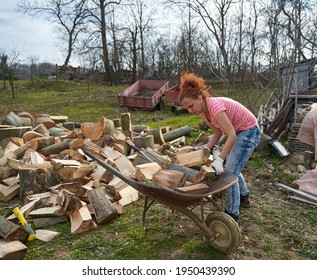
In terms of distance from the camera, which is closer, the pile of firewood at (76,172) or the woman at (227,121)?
the woman at (227,121)

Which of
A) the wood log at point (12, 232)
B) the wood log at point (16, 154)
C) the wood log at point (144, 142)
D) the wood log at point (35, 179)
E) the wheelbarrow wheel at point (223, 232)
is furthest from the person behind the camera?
the wood log at point (144, 142)

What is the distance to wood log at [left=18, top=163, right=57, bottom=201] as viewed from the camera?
3.93 meters

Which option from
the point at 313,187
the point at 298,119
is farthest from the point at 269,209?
the point at 298,119

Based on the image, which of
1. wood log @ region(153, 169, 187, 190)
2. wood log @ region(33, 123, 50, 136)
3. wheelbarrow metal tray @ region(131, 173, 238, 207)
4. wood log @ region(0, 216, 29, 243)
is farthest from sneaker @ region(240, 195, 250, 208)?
wood log @ region(33, 123, 50, 136)

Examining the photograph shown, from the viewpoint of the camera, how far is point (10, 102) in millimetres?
14000

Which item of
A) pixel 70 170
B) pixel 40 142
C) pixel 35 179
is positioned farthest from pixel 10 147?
pixel 70 170

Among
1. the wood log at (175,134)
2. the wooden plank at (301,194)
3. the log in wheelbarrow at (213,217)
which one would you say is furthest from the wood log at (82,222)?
the wood log at (175,134)

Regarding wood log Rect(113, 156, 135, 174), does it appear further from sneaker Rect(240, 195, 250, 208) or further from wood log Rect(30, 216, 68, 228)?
sneaker Rect(240, 195, 250, 208)

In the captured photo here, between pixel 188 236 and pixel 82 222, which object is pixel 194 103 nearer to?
pixel 188 236

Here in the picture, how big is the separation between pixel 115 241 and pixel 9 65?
1575 centimetres

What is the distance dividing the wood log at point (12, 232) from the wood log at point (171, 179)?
1316mm

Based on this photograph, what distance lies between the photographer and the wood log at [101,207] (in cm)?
320

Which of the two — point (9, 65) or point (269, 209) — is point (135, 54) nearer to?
point (9, 65)

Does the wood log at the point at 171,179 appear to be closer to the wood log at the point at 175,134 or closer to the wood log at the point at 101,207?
the wood log at the point at 101,207
